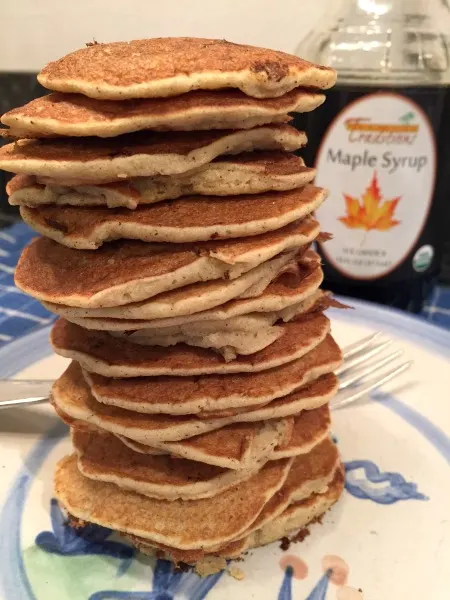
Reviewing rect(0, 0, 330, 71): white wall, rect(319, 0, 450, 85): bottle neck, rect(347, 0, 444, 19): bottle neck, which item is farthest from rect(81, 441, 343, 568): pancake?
rect(0, 0, 330, 71): white wall

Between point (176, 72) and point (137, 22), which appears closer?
point (176, 72)

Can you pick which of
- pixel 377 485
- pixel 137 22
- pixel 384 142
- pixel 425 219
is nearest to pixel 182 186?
pixel 377 485

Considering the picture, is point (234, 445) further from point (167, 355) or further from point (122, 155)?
point (122, 155)

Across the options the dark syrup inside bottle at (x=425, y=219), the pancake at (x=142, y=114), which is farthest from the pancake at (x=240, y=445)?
the dark syrup inside bottle at (x=425, y=219)

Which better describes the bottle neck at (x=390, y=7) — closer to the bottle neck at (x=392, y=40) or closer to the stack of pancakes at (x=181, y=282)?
the bottle neck at (x=392, y=40)

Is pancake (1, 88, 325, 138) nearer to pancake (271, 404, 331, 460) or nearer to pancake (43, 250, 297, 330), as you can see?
pancake (43, 250, 297, 330)

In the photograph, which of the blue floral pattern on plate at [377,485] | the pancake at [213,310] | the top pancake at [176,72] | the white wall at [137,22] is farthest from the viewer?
the white wall at [137,22]

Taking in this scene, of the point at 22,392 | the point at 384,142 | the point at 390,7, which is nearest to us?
the point at 22,392
